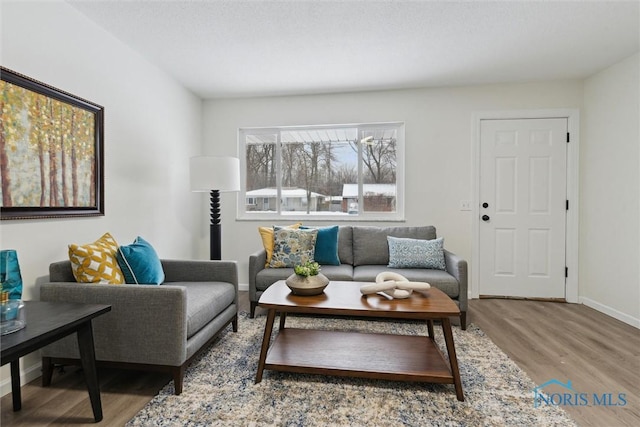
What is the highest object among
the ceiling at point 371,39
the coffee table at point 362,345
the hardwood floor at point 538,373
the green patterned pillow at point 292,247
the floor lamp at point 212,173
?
the ceiling at point 371,39

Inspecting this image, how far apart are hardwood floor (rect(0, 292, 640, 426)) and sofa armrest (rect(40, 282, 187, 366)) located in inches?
8.6

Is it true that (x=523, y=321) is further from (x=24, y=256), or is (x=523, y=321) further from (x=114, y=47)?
(x=114, y=47)

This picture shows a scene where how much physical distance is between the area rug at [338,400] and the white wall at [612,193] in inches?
68.6

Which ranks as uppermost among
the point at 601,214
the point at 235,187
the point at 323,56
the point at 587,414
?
the point at 323,56

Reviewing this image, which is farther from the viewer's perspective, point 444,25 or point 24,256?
point 444,25

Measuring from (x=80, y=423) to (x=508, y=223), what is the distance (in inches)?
153

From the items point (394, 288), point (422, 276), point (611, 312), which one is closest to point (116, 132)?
point (394, 288)

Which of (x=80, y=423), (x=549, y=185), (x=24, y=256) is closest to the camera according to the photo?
(x=80, y=423)

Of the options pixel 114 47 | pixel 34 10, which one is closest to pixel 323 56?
pixel 114 47

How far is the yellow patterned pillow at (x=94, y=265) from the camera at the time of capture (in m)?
1.84

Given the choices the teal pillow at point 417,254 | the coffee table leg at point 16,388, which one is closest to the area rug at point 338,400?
the coffee table leg at point 16,388

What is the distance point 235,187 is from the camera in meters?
3.06

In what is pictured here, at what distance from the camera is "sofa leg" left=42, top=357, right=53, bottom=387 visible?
70.4 inches

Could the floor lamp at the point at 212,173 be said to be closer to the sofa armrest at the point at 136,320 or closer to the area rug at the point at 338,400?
the sofa armrest at the point at 136,320
